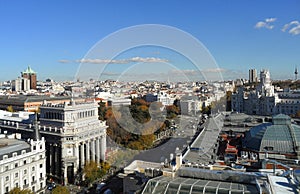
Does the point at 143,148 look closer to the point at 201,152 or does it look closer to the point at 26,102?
the point at 201,152

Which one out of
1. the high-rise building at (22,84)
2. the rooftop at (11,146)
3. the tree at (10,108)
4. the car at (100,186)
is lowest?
the car at (100,186)

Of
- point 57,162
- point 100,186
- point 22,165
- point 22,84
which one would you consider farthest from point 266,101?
point 22,84

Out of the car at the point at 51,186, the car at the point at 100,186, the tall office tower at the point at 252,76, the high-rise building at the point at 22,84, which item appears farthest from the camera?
the tall office tower at the point at 252,76

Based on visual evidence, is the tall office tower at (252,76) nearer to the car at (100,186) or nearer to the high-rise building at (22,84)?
the high-rise building at (22,84)

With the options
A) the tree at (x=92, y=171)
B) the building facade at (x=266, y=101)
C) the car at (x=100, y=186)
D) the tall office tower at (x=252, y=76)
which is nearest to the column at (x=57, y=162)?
the tree at (x=92, y=171)

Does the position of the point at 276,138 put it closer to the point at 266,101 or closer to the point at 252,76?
the point at 266,101
